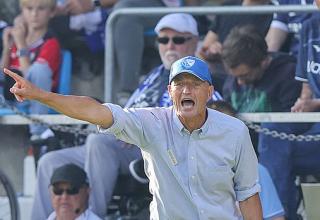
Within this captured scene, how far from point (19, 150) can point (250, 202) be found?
3454 mm

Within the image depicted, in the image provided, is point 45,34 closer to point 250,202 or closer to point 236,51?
point 236,51

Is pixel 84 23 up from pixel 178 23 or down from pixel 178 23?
up

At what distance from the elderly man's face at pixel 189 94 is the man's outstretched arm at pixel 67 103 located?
1.20 ft

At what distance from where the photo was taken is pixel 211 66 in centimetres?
869

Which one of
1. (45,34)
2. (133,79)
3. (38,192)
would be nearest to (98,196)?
(38,192)

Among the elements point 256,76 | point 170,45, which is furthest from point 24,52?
point 256,76

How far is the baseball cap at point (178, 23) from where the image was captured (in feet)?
27.7

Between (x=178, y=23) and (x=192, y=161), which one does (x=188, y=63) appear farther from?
(x=178, y=23)

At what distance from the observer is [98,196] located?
8.16 metres

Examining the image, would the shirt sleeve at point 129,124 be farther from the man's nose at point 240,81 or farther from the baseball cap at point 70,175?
the man's nose at point 240,81

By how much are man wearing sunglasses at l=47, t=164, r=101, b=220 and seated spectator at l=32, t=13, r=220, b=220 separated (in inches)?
3.3

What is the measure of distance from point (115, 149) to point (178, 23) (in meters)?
1.05

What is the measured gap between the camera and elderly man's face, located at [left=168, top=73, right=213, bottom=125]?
235 inches

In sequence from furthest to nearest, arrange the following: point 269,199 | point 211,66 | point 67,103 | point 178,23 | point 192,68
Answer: point 211,66 < point 178,23 < point 269,199 < point 192,68 < point 67,103
